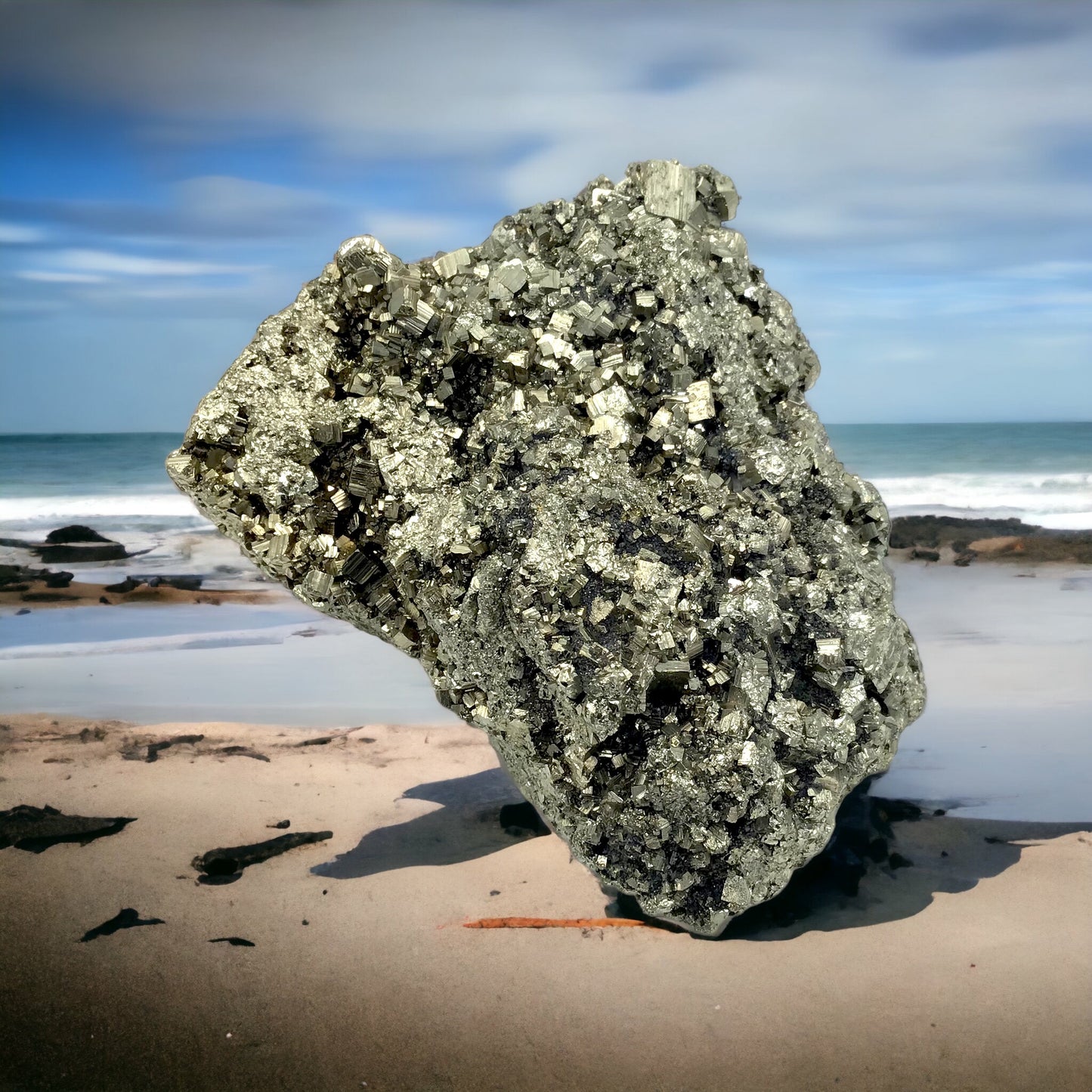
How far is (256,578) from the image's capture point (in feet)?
22.8

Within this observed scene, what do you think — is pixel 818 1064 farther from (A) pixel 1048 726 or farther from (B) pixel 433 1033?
(A) pixel 1048 726

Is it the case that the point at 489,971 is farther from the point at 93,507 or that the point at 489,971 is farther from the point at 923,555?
the point at 93,507

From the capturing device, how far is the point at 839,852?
2738mm

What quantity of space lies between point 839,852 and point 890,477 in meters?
11.1

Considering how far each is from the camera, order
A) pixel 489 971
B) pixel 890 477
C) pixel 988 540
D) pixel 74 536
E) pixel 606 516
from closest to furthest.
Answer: pixel 606 516
pixel 489 971
pixel 988 540
pixel 74 536
pixel 890 477

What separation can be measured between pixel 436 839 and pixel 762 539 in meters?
1.43

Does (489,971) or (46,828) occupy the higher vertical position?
(46,828)

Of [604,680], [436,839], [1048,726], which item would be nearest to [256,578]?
[436,839]

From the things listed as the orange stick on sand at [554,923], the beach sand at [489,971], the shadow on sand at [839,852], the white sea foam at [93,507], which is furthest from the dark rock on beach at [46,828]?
the white sea foam at [93,507]

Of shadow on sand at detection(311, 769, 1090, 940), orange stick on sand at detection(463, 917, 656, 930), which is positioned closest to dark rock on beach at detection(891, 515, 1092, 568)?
shadow on sand at detection(311, 769, 1090, 940)

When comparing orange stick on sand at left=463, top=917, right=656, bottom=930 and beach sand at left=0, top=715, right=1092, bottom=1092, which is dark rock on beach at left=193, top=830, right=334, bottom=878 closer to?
beach sand at left=0, top=715, right=1092, bottom=1092

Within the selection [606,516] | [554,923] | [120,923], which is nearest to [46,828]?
[120,923]

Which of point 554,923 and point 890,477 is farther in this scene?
point 890,477

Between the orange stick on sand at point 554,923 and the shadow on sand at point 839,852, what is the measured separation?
3 centimetres
